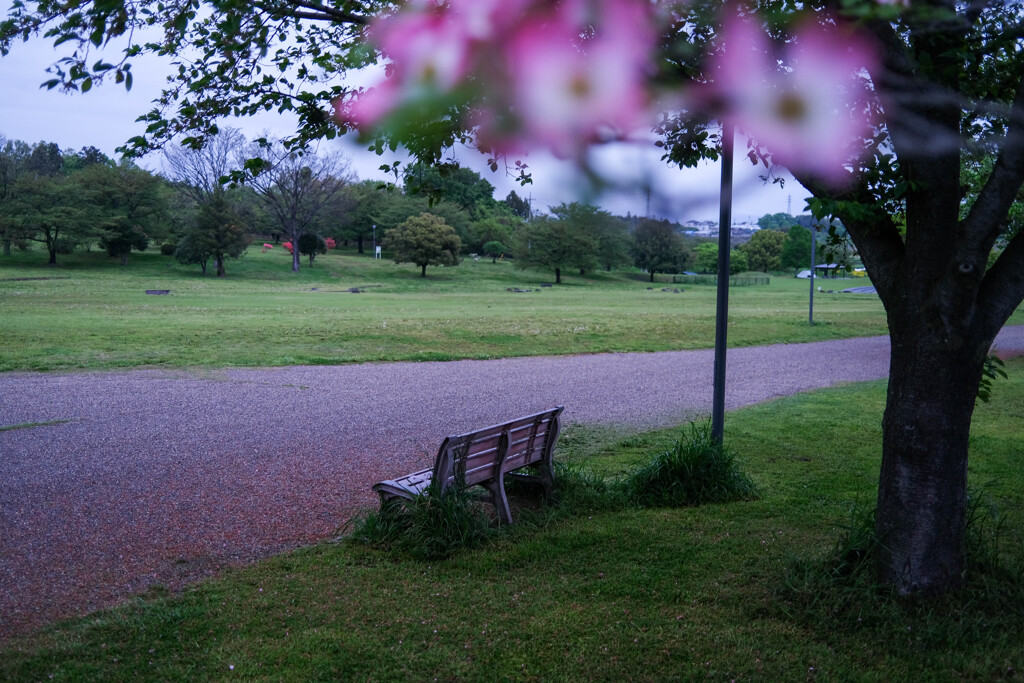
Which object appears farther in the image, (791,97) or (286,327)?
(286,327)

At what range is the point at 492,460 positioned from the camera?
566cm

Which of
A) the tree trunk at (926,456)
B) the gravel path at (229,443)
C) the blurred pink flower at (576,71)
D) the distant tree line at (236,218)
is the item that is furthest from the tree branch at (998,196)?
the distant tree line at (236,218)

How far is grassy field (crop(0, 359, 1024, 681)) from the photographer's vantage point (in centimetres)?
359

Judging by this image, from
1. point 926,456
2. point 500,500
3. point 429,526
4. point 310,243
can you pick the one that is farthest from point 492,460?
point 310,243

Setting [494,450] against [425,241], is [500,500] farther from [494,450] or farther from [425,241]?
[425,241]

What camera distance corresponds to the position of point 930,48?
409 centimetres

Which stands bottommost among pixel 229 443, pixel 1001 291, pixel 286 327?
pixel 229 443

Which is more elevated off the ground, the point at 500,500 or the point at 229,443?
the point at 500,500

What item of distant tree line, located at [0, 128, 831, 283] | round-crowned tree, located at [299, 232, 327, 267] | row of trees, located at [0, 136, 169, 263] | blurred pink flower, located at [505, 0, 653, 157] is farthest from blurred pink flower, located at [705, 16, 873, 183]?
round-crowned tree, located at [299, 232, 327, 267]

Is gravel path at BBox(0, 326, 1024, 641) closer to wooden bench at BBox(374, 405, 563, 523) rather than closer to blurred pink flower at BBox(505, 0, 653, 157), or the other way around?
wooden bench at BBox(374, 405, 563, 523)

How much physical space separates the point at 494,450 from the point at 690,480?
1.76 m

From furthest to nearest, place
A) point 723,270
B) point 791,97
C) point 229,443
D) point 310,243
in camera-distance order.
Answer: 1. point 310,243
2. point 229,443
3. point 723,270
4. point 791,97

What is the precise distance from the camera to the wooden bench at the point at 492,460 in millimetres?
5242

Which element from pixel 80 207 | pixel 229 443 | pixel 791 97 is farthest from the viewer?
pixel 80 207
